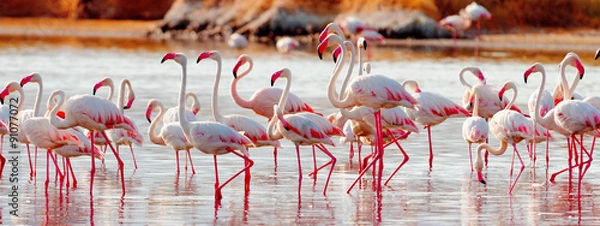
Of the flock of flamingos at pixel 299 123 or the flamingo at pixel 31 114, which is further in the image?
the flamingo at pixel 31 114

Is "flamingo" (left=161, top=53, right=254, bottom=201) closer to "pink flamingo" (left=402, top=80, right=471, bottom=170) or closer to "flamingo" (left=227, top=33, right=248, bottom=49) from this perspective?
"pink flamingo" (left=402, top=80, right=471, bottom=170)

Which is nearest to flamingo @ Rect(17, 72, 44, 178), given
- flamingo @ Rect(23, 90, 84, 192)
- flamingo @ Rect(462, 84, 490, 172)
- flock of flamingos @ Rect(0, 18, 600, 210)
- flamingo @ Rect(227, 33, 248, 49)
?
flock of flamingos @ Rect(0, 18, 600, 210)

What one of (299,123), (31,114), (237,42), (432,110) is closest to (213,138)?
(299,123)

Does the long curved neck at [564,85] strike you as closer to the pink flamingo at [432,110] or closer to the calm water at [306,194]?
the calm water at [306,194]

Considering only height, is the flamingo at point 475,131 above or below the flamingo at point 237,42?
below

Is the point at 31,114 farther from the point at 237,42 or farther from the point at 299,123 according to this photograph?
the point at 237,42

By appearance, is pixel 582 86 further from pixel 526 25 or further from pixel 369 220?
pixel 526 25

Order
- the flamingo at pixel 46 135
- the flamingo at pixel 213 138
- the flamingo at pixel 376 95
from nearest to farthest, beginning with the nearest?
the flamingo at pixel 213 138, the flamingo at pixel 46 135, the flamingo at pixel 376 95

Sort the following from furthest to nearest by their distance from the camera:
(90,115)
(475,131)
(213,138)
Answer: (475,131) < (90,115) < (213,138)

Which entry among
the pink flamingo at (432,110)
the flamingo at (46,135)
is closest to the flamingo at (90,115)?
the flamingo at (46,135)

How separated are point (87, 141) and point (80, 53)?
991 inches

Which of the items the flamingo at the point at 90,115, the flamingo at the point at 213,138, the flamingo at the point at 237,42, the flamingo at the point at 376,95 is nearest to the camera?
the flamingo at the point at 213,138

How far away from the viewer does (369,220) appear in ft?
30.5

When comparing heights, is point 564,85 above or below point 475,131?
above
